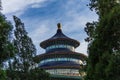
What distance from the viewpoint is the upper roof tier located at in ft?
273

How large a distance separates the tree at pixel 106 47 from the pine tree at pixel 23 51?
2258cm

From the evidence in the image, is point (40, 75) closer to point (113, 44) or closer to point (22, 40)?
point (22, 40)

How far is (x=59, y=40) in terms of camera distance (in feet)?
273

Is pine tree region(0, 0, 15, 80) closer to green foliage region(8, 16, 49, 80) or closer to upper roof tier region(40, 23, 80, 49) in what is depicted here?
green foliage region(8, 16, 49, 80)

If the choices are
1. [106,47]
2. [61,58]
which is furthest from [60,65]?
[106,47]

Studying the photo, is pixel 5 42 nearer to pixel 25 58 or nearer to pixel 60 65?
pixel 25 58

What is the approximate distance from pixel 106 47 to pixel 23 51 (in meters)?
26.2

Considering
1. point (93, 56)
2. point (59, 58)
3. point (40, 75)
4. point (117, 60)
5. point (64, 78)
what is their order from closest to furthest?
1. point (117, 60)
2. point (93, 56)
3. point (40, 75)
4. point (64, 78)
5. point (59, 58)

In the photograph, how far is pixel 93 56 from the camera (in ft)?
95.1

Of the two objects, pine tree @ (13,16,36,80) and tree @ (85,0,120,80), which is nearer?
tree @ (85,0,120,80)

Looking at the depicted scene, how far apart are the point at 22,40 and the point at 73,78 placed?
2306cm

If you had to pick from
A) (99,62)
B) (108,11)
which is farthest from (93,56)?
(108,11)

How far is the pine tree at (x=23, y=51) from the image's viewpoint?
51.5 meters

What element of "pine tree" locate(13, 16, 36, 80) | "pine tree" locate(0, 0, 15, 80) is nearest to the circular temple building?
"pine tree" locate(13, 16, 36, 80)
